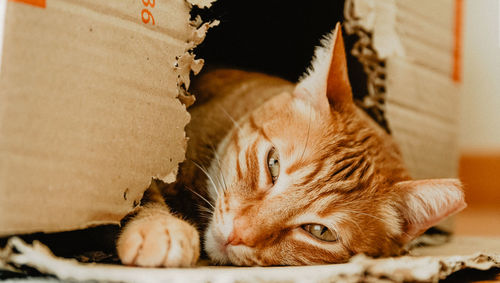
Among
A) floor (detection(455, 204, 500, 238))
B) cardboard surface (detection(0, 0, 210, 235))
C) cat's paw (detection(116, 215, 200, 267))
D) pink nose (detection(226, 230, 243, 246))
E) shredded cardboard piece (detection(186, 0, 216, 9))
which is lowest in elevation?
floor (detection(455, 204, 500, 238))

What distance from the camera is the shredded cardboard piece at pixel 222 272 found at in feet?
2.74

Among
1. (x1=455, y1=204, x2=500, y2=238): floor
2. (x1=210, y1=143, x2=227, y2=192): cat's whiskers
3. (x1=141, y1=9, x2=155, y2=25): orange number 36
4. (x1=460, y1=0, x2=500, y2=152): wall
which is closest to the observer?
(x1=141, y1=9, x2=155, y2=25): orange number 36

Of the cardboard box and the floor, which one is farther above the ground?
the cardboard box

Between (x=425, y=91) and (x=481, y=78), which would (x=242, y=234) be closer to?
(x=425, y=91)

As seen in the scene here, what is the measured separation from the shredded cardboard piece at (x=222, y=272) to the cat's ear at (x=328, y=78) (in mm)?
573

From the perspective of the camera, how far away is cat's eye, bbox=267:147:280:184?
1.27 meters

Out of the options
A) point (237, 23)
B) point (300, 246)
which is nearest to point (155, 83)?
point (300, 246)

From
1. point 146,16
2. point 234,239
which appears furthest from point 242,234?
point 146,16

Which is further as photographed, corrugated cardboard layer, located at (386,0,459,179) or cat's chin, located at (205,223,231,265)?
corrugated cardboard layer, located at (386,0,459,179)

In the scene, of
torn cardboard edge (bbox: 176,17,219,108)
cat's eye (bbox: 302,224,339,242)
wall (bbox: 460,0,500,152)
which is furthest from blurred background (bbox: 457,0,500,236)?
torn cardboard edge (bbox: 176,17,219,108)

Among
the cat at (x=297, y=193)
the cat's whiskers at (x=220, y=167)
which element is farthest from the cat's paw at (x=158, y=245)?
the cat's whiskers at (x=220, y=167)

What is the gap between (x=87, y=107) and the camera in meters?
1.00

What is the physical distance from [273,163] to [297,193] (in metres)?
0.14

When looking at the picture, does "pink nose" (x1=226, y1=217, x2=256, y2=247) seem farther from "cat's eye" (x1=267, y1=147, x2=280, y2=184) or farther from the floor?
the floor
